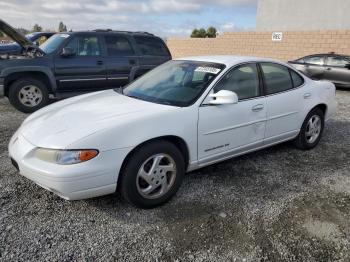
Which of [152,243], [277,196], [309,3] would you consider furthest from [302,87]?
[309,3]

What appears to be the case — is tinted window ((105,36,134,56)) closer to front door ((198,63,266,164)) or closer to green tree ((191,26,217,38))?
front door ((198,63,266,164))

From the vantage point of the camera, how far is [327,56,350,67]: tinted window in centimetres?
1210

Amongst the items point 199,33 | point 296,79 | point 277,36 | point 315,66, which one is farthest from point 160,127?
point 199,33

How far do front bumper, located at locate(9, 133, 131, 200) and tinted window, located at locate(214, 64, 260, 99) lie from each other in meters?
1.48

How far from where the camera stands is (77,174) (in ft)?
9.62

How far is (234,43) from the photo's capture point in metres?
20.4

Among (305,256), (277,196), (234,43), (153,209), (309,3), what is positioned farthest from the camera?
(309,3)

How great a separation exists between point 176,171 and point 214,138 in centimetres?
59

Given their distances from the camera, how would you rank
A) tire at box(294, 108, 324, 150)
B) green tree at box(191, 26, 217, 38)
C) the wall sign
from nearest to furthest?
1. tire at box(294, 108, 324, 150)
2. the wall sign
3. green tree at box(191, 26, 217, 38)

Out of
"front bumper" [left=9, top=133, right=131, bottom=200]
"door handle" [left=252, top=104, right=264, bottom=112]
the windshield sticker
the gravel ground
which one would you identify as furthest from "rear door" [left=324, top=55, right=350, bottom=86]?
"front bumper" [left=9, top=133, right=131, bottom=200]

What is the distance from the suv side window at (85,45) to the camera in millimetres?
7789

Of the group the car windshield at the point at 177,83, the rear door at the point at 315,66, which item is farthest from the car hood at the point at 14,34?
the rear door at the point at 315,66

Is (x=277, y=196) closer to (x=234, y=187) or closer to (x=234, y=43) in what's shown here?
(x=234, y=187)

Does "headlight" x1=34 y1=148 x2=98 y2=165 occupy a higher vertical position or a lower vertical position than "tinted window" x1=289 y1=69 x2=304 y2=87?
lower
